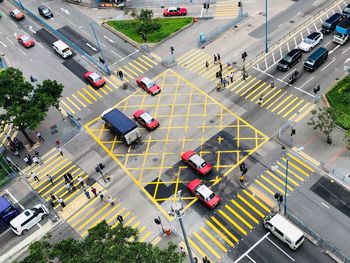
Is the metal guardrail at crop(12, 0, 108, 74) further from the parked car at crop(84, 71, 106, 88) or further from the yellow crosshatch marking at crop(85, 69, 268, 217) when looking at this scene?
the yellow crosshatch marking at crop(85, 69, 268, 217)

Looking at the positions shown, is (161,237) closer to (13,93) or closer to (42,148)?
(42,148)

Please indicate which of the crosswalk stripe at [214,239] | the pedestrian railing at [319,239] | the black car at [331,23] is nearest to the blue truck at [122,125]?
the crosswalk stripe at [214,239]

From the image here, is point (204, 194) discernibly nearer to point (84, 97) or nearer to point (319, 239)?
point (319, 239)

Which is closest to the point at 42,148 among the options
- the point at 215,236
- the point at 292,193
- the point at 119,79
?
the point at 119,79

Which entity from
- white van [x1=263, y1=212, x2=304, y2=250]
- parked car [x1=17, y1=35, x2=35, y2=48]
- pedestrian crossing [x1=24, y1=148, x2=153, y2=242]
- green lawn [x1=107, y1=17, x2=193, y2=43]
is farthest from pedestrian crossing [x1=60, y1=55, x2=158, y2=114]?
white van [x1=263, y1=212, x2=304, y2=250]

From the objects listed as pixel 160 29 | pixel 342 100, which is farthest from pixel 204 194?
pixel 160 29
